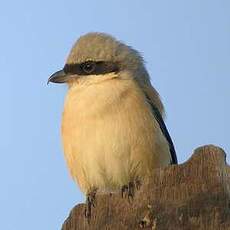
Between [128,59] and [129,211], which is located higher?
[128,59]

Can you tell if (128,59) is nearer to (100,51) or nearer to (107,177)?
(100,51)

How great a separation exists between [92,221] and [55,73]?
2.35 metres

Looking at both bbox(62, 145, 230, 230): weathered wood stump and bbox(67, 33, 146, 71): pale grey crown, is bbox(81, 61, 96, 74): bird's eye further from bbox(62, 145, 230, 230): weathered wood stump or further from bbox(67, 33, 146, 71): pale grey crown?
bbox(62, 145, 230, 230): weathered wood stump

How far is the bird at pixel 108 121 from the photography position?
16.6 ft

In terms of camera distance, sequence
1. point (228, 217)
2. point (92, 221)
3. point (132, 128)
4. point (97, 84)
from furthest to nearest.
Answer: point (97, 84) → point (132, 128) → point (92, 221) → point (228, 217)

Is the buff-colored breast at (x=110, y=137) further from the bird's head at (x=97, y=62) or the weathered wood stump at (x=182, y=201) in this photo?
the weathered wood stump at (x=182, y=201)

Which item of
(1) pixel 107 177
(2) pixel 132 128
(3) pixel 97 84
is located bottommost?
(1) pixel 107 177

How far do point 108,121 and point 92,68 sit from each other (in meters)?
0.67

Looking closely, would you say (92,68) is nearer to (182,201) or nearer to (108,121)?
A: (108,121)

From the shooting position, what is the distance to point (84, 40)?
5684 millimetres

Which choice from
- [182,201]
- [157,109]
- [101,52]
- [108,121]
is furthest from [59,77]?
[182,201]

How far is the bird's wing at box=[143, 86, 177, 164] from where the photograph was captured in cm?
553

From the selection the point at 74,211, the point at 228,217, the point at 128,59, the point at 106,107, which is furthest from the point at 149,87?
the point at 228,217

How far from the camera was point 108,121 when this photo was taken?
506 centimetres
